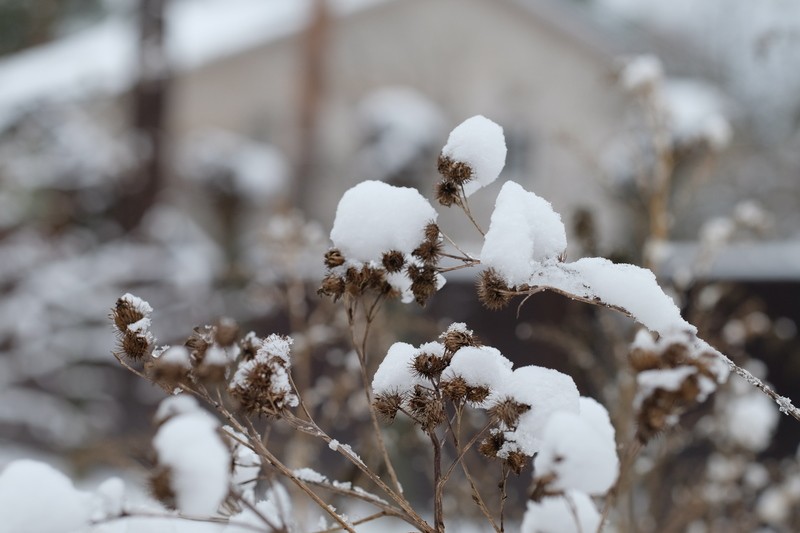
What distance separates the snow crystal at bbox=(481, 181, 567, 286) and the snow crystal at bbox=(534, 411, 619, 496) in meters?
0.21

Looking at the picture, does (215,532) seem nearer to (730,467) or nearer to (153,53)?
(730,467)

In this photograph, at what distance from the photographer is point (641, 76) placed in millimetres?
2752

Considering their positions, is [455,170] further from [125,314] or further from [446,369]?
[125,314]

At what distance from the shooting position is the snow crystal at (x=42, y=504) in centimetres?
89

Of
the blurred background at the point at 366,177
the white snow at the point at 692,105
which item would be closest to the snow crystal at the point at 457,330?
the blurred background at the point at 366,177

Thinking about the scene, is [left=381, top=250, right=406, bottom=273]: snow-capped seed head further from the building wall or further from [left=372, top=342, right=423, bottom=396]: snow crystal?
the building wall

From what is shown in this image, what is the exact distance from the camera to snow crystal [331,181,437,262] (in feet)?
3.41

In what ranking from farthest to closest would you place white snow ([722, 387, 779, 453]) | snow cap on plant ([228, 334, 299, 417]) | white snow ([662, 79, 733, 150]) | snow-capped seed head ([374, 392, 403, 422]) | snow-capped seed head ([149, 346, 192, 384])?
white snow ([662, 79, 733, 150])
white snow ([722, 387, 779, 453])
snow-capped seed head ([374, 392, 403, 422])
snow cap on plant ([228, 334, 299, 417])
snow-capped seed head ([149, 346, 192, 384])

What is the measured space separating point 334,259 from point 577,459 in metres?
0.39

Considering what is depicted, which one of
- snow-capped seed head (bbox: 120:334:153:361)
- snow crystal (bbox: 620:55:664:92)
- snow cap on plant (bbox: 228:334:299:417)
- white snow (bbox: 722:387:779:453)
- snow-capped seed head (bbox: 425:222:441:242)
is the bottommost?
snow cap on plant (bbox: 228:334:299:417)

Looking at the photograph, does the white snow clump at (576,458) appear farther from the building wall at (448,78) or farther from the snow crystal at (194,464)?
the building wall at (448,78)

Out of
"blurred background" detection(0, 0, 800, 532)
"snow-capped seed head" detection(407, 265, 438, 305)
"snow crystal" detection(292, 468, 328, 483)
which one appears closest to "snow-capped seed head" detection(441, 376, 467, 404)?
"snow-capped seed head" detection(407, 265, 438, 305)

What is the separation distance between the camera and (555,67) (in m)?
15.1

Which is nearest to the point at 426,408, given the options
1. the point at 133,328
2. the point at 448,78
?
the point at 133,328
